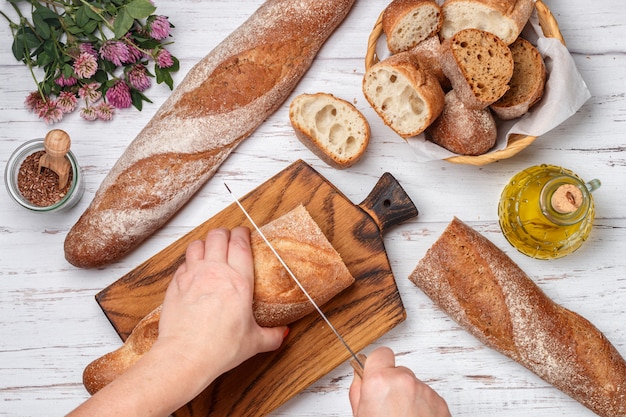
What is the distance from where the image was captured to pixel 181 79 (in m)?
1.84

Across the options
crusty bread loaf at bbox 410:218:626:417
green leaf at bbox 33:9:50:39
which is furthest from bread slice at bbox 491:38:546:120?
green leaf at bbox 33:9:50:39

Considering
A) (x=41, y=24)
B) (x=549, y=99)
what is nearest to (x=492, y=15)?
(x=549, y=99)

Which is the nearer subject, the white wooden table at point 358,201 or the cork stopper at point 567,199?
the cork stopper at point 567,199

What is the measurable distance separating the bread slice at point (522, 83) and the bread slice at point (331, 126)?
35cm

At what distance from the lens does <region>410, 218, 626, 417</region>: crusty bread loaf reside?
5.36 feet

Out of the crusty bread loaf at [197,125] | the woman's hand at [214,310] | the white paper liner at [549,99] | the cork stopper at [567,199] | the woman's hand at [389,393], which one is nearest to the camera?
the woman's hand at [389,393]

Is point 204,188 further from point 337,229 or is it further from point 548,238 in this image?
point 548,238

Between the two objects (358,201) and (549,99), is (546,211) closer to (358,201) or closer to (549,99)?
(549,99)

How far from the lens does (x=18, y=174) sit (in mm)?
1733

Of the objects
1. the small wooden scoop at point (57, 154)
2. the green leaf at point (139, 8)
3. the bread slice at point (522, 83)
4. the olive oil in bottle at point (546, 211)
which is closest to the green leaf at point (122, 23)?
the green leaf at point (139, 8)

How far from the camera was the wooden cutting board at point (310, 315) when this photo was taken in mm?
1703

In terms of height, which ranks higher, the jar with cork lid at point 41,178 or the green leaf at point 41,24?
the green leaf at point 41,24

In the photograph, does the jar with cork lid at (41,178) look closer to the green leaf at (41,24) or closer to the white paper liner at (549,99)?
the green leaf at (41,24)

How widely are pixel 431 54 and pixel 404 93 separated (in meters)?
0.13
